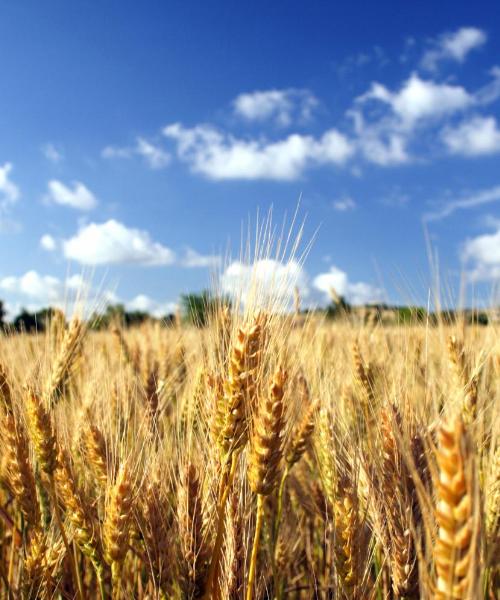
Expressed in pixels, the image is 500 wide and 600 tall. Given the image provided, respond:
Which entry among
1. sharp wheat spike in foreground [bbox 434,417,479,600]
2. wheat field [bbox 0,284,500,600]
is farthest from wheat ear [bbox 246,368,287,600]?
sharp wheat spike in foreground [bbox 434,417,479,600]

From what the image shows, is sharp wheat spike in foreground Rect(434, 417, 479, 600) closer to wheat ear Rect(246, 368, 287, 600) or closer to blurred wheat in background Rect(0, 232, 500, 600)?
blurred wheat in background Rect(0, 232, 500, 600)

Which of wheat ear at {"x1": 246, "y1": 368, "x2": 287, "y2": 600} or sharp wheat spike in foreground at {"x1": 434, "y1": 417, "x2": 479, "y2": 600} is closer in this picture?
sharp wheat spike in foreground at {"x1": 434, "y1": 417, "x2": 479, "y2": 600}

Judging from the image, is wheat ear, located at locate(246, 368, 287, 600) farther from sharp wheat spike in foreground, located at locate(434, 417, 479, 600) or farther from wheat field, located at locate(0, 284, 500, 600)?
sharp wheat spike in foreground, located at locate(434, 417, 479, 600)

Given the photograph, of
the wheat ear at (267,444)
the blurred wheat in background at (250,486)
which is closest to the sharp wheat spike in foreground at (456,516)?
the blurred wheat in background at (250,486)

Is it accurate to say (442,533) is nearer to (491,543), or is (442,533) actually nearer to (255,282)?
(491,543)

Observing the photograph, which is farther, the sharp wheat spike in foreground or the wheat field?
the wheat field

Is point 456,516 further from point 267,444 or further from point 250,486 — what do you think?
point 250,486

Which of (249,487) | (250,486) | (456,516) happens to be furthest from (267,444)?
(456,516)

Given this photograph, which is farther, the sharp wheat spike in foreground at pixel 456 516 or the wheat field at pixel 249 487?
the wheat field at pixel 249 487

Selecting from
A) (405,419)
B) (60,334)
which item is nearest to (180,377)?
(60,334)

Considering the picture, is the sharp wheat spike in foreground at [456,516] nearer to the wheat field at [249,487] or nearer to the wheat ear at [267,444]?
the wheat field at [249,487]

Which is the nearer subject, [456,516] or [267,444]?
[456,516]

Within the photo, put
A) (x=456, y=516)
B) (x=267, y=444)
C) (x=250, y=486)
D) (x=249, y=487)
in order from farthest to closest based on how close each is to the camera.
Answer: (x=249, y=487), (x=250, y=486), (x=267, y=444), (x=456, y=516)

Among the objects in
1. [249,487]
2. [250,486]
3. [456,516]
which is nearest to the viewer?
[456,516]
